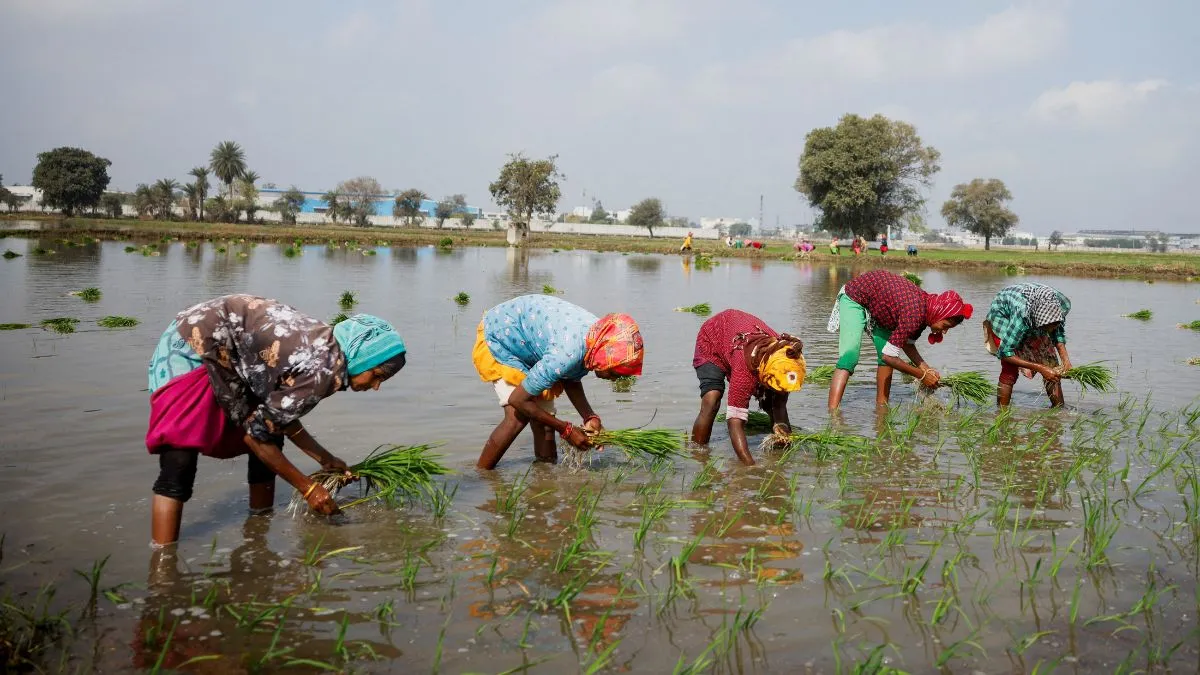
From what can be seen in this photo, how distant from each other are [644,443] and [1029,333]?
179 inches

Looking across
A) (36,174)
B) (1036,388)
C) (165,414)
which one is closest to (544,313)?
(165,414)

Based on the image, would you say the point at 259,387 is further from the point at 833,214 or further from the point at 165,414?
the point at 833,214

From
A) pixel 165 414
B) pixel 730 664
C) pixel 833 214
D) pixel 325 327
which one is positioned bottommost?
pixel 730 664

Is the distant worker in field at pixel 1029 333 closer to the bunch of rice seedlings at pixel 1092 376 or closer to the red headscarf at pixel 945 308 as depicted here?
the bunch of rice seedlings at pixel 1092 376

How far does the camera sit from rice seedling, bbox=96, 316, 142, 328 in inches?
454

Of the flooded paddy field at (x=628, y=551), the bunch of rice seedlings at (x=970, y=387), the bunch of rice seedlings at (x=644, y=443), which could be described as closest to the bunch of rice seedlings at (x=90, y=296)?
the flooded paddy field at (x=628, y=551)

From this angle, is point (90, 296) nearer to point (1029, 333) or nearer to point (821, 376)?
point (821, 376)

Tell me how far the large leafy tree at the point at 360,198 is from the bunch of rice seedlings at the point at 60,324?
81.6m

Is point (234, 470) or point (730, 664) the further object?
point (234, 470)

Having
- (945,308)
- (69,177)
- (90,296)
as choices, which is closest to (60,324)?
(90,296)

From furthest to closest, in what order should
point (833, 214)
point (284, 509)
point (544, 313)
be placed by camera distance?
point (833, 214)
point (544, 313)
point (284, 509)

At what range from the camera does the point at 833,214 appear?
58.4 metres

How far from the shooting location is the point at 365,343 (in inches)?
168

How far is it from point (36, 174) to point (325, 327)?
87.6 meters
